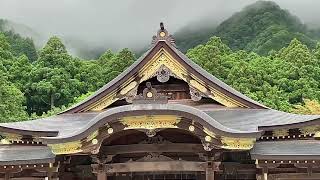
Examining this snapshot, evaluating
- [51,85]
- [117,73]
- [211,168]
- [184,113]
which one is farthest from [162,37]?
[117,73]

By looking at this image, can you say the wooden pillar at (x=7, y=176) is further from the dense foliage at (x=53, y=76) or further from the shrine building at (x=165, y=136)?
the dense foliage at (x=53, y=76)

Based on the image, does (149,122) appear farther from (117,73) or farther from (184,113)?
(117,73)

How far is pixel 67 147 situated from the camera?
8938mm

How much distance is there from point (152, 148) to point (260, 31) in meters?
56.2

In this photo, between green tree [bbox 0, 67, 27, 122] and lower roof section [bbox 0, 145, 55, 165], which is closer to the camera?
lower roof section [bbox 0, 145, 55, 165]

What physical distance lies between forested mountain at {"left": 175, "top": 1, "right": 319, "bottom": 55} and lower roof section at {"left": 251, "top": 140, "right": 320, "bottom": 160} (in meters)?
46.6

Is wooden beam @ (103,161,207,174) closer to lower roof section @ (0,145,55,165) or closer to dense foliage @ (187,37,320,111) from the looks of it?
lower roof section @ (0,145,55,165)

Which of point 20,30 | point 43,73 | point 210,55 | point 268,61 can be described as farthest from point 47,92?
point 20,30

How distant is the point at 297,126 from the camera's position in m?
9.45

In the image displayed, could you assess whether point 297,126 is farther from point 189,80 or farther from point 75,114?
point 75,114

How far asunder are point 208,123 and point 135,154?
6.79 feet

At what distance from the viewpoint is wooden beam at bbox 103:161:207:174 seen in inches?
367

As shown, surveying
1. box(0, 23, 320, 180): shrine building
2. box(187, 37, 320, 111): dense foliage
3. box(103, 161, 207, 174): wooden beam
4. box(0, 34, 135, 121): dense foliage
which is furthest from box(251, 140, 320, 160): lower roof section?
box(0, 34, 135, 121): dense foliage

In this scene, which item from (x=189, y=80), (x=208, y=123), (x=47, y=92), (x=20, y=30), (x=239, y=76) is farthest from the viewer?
(x=20, y=30)
